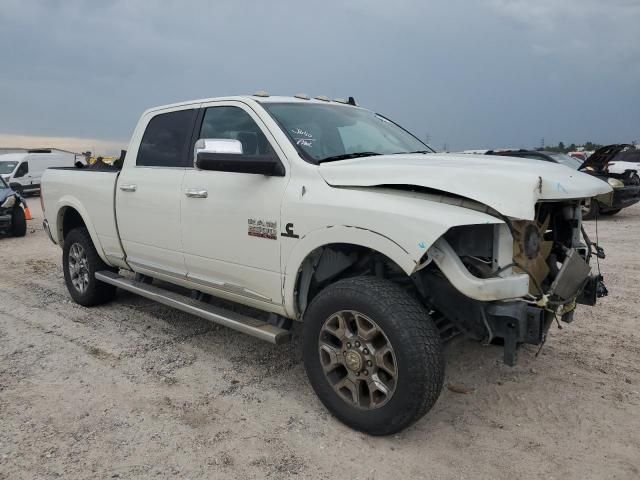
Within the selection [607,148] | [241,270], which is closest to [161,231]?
[241,270]

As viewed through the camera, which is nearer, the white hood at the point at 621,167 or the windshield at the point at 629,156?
the white hood at the point at 621,167

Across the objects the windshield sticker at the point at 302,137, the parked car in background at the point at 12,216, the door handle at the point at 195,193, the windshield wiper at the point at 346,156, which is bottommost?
the parked car in background at the point at 12,216

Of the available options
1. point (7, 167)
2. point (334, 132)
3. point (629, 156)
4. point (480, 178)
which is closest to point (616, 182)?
point (629, 156)

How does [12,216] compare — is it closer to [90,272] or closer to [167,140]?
[90,272]

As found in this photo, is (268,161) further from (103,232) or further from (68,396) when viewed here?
(103,232)

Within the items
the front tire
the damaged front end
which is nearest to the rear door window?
the damaged front end

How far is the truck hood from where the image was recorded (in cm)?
270

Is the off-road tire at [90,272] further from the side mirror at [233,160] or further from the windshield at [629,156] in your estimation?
the windshield at [629,156]

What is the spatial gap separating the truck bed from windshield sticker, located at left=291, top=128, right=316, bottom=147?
2.16 metres

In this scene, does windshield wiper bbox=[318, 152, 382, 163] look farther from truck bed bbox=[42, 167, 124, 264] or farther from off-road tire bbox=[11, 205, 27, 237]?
off-road tire bbox=[11, 205, 27, 237]

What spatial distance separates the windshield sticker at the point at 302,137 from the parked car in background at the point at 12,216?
9.93 metres

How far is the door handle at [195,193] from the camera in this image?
399 centimetres

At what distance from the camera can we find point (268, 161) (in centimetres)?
346

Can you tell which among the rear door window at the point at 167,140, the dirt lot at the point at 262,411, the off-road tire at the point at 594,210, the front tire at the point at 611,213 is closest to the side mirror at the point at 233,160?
the rear door window at the point at 167,140
